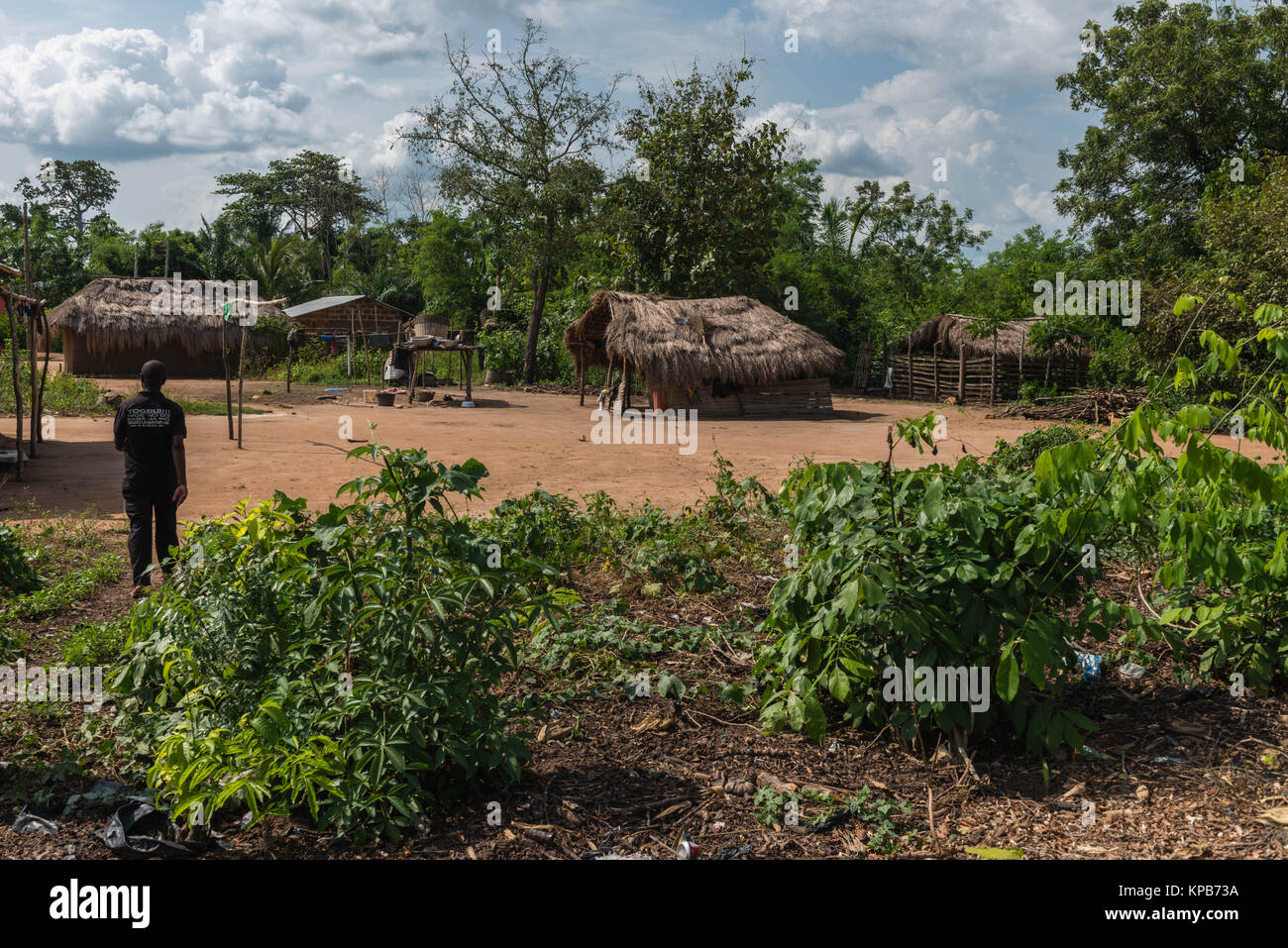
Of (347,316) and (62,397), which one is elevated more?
(347,316)

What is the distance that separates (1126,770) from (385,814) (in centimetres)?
263

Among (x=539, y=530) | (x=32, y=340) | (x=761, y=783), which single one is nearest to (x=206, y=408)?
(x=32, y=340)

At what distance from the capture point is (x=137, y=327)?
27.7 meters

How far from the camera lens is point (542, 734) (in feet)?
12.7

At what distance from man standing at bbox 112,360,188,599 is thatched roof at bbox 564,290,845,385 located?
14022 mm

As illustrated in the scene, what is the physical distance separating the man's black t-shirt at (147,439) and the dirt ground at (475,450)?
1265mm

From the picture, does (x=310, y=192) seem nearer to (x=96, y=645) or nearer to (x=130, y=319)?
(x=130, y=319)

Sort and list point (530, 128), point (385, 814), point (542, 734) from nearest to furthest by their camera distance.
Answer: point (385, 814), point (542, 734), point (530, 128)

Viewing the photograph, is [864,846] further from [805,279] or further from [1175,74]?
[805,279]

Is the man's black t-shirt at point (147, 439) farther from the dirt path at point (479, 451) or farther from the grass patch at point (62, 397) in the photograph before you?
the grass patch at point (62, 397)

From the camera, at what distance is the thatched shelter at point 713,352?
66.0 ft

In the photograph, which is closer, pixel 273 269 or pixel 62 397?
pixel 62 397

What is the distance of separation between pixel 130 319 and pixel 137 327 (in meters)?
0.29
